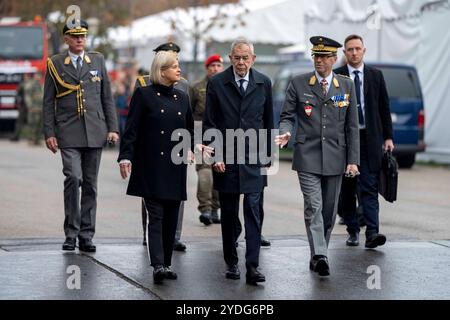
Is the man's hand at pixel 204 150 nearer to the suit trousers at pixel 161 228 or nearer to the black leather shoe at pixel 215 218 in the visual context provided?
the suit trousers at pixel 161 228

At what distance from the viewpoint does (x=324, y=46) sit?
9.34 meters

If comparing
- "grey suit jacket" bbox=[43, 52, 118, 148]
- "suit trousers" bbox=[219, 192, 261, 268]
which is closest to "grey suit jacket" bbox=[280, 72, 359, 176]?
"suit trousers" bbox=[219, 192, 261, 268]

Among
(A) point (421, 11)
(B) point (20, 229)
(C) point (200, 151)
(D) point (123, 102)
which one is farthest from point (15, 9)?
(C) point (200, 151)

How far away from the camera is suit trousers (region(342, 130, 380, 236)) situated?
10.9 meters

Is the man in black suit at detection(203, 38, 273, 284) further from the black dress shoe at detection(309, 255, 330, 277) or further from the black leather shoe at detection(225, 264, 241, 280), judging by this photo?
the black dress shoe at detection(309, 255, 330, 277)

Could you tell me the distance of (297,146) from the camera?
31.3 ft

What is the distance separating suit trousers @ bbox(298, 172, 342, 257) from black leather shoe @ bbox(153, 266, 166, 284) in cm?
131

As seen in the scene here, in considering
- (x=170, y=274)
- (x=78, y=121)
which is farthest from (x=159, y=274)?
(x=78, y=121)

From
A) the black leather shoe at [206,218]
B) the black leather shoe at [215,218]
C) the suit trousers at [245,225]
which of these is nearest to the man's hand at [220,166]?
the suit trousers at [245,225]

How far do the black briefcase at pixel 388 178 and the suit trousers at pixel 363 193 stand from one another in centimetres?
6

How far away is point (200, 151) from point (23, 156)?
16870mm

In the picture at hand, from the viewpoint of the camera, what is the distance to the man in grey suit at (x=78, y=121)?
1037cm
